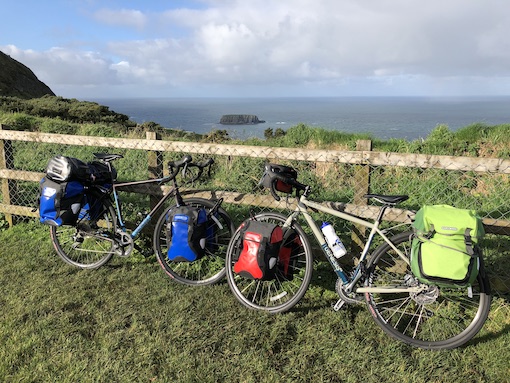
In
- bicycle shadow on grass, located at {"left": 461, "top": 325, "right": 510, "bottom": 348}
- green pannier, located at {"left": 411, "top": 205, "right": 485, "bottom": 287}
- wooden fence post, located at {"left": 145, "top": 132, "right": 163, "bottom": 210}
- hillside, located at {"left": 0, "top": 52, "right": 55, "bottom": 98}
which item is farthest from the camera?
hillside, located at {"left": 0, "top": 52, "right": 55, "bottom": 98}

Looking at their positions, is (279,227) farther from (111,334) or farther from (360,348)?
(111,334)

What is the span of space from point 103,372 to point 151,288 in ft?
4.55

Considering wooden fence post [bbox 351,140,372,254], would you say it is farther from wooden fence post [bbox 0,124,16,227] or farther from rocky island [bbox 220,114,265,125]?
rocky island [bbox 220,114,265,125]

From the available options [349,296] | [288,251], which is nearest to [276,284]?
[288,251]

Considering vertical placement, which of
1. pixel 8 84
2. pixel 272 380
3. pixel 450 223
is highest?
pixel 8 84

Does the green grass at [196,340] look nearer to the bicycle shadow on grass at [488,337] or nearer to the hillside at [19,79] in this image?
the bicycle shadow on grass at [488,337]

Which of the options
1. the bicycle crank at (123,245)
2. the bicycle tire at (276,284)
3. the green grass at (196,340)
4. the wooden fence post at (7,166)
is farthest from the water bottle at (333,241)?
the wooden fence post at (7,166)

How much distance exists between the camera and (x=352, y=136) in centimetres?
1198

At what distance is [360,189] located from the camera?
4129mm

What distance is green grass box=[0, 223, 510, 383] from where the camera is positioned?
10.3 ft

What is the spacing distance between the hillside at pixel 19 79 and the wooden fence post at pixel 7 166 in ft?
118

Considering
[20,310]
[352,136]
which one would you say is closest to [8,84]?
[352,136]

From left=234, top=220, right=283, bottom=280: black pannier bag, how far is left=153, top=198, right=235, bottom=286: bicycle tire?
1.87 feet

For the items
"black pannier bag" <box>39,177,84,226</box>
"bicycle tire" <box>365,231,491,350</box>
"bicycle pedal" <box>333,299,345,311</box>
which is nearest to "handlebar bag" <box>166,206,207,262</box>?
"black pannier bag" <box>39,177,84,226</box>
